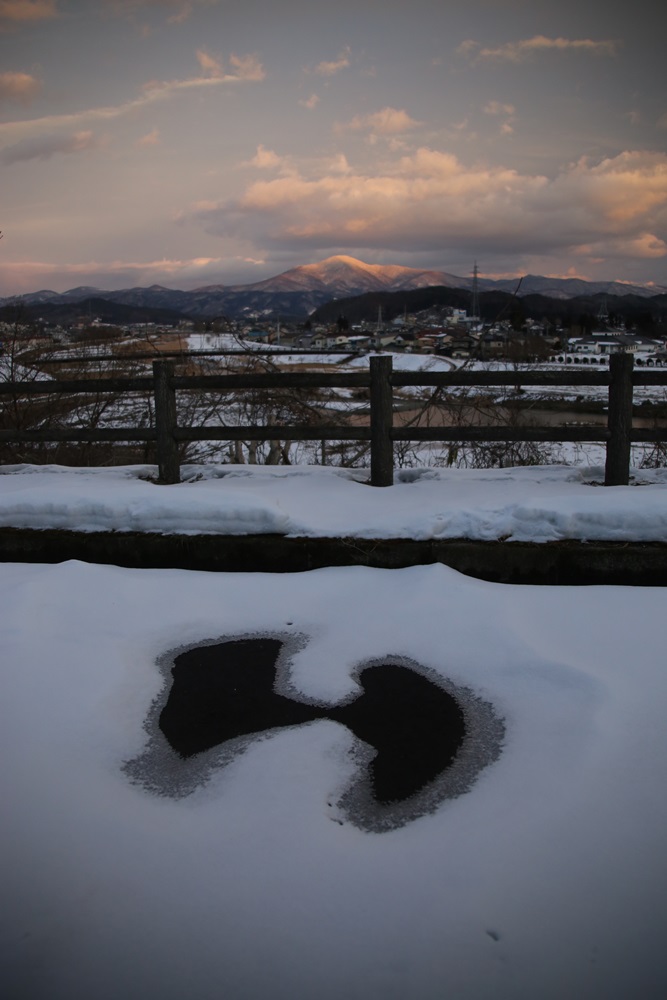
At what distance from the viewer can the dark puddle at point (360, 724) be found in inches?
111

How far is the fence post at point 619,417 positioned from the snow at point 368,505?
22 cm

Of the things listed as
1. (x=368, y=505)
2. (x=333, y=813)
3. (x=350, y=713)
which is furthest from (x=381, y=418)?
(x=333, y=813)

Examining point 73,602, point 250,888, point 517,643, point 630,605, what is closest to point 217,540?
point 73,602

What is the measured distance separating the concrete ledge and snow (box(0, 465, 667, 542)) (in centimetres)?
12

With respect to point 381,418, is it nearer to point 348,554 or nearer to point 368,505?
point 368,505

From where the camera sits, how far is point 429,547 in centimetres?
511

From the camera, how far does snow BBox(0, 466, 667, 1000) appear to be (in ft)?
6.62

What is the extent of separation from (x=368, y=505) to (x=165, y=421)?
2.32m

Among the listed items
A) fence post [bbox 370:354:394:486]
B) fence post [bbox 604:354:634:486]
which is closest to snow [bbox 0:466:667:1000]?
fence post [bbox 604:354:634:486]

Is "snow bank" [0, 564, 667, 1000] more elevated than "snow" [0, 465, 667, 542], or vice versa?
"snow" [0, 465, 667, 542]

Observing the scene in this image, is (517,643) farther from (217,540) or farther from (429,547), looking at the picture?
(217,540)

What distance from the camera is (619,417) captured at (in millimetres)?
6141

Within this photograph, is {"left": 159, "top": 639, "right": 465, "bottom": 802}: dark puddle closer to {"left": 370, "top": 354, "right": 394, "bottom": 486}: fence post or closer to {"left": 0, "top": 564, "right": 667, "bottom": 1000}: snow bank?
{"left": 0, "top": 564, "right": 667, "bottom": 1000}: snow bank

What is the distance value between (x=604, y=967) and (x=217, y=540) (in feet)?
13.0
